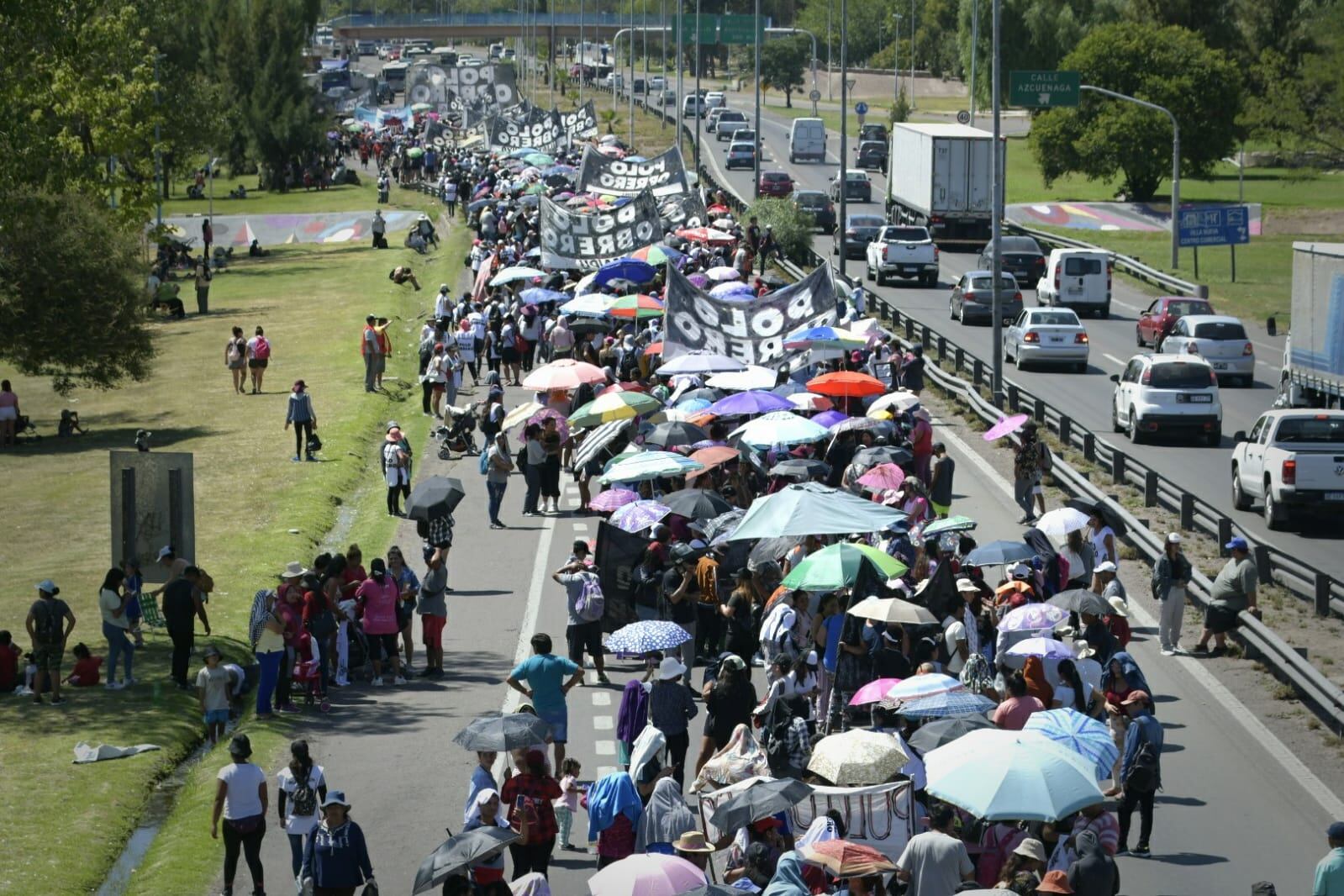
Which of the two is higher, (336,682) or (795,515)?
(795,515)

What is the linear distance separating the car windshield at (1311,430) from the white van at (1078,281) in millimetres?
24161

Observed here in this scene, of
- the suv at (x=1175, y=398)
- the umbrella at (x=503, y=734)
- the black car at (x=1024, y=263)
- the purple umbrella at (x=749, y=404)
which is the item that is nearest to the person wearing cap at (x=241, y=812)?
the umbrella at (x=503, y=734)

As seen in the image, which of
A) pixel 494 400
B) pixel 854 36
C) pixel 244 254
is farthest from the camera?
pixel 854 36

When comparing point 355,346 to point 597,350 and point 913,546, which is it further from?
point 913,546

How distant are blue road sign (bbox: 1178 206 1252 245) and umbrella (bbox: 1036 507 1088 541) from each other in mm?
41039

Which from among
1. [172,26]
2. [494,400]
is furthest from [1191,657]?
[172,26]

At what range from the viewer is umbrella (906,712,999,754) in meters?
13.2

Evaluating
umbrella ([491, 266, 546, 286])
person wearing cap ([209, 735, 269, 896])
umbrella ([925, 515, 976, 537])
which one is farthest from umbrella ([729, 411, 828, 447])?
umbrella ([491, 266, 546, 286])

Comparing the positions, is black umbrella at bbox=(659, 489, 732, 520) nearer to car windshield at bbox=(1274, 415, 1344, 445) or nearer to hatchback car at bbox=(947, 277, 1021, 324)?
car windshield at bbox=(1274, 415, 1344, 445)

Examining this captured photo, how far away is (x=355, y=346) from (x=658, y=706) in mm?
36492

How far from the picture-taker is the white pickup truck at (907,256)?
56.4 meters

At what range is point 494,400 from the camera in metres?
30.1

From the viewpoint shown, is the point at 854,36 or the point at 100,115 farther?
the point at 854,36

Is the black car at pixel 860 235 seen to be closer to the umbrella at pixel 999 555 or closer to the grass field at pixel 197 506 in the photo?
the grass field at pixel 197 506
